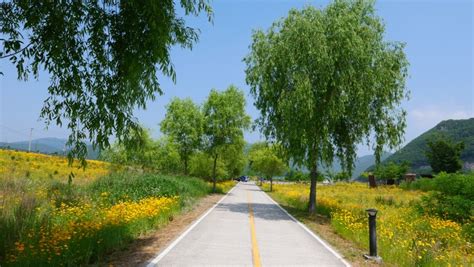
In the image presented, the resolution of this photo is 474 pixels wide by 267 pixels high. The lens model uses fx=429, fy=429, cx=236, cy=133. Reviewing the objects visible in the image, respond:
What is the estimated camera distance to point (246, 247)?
12.2 metres

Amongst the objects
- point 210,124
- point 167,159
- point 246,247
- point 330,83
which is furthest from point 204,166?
point 246,247

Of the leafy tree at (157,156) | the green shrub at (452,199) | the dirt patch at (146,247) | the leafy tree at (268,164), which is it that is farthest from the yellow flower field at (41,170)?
the leafy tree at (268,164)

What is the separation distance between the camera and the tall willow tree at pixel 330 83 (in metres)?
20.7

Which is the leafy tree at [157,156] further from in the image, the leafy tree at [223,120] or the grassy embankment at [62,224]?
the grassy embankment at [62,224]

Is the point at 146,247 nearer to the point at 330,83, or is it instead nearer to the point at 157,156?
the point at 330,83

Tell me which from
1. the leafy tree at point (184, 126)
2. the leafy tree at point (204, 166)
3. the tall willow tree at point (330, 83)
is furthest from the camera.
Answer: the leafy tree at point (204, 166)

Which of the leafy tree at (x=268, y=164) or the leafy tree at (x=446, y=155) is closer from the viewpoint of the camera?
the leafy tree at (x=268, y=164)

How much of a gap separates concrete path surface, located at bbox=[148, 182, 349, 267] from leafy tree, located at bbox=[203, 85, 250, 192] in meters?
24.6

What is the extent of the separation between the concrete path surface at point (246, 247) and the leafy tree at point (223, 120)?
2461 cm

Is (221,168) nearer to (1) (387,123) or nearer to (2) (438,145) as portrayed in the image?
(1) (387,123)

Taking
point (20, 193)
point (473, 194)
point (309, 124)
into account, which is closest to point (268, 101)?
point (309, 124)

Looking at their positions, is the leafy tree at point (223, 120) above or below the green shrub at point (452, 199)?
above

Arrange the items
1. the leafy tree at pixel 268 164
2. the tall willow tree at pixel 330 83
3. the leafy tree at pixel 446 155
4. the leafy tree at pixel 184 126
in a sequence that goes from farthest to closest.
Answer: the leafy tree at pixel 446 155, the leafy tree at pixel 268 164, the leafy tree at pixel 184 126, the tall willow tree at pixel 330 83

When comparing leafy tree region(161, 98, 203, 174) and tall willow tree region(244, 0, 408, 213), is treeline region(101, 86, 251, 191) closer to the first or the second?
leafy tree region(161, 98, 203, 174)
